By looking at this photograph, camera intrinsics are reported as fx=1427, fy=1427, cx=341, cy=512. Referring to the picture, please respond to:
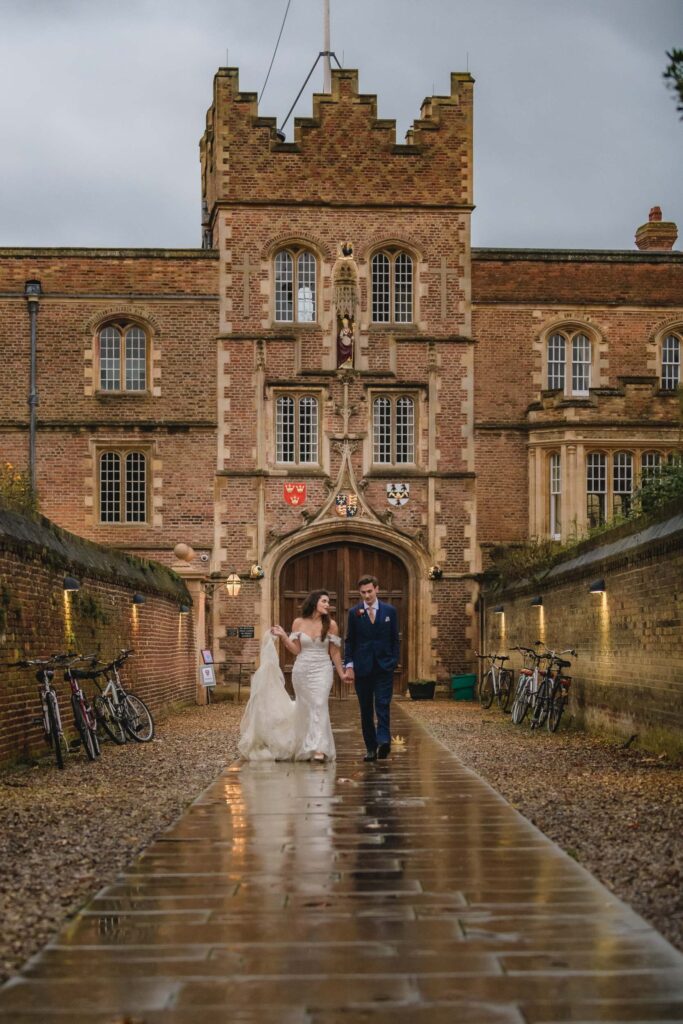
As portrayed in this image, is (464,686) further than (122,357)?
No

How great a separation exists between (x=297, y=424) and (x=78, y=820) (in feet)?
72.3

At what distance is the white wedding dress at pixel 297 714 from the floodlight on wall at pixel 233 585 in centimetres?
1613

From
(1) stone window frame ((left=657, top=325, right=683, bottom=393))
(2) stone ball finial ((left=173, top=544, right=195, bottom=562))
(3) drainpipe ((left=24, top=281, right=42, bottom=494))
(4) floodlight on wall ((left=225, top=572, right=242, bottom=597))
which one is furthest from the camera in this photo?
(1) stone window frame ((left=657, top=325, right=683, bottom=393))

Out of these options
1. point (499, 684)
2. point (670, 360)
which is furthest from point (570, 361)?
point (499, 684)

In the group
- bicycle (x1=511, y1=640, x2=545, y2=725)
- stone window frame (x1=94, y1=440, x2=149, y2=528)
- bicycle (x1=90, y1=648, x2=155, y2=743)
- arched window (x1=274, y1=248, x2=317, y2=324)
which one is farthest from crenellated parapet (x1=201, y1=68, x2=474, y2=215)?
bicycle (x1=90, y1=648, x2=155, y2=743)

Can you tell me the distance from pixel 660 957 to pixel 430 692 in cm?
2510

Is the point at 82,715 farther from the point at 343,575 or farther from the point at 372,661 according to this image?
the point at 343,575

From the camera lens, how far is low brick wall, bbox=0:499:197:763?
13406mm

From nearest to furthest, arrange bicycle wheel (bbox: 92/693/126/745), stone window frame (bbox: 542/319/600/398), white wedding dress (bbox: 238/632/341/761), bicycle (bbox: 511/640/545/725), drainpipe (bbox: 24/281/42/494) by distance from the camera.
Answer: white wedding dress (bbox: 238/632/341/761), bicycle wheel (bbox: 92/693/126/745), bicycle (bbox: 511/640/545/725), drainpipe (bbox: 24/281/42/494), stone window frame (bbox: 542/319/600/398)

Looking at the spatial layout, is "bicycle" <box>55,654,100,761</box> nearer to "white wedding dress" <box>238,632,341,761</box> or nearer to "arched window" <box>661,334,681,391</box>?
"white wedding dress" <box>238,632,341,761</box>

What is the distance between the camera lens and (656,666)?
47.8 ft

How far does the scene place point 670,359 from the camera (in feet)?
106

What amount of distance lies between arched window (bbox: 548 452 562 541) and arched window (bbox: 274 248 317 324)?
6.20 metres

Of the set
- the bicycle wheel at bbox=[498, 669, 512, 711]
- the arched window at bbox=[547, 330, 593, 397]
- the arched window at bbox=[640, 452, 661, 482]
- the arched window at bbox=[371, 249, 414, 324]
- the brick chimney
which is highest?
the brick chimney
